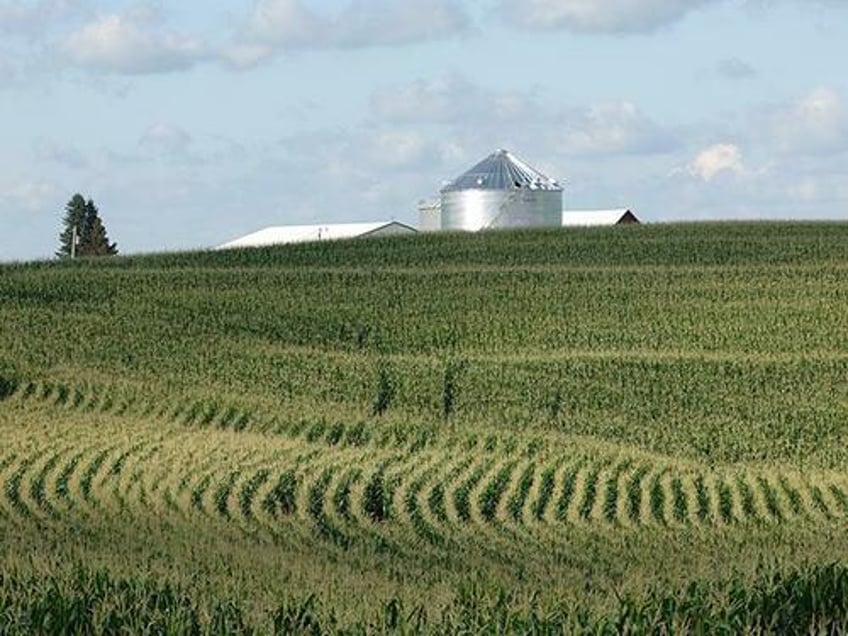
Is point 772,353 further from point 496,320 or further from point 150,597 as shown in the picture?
point 150,597

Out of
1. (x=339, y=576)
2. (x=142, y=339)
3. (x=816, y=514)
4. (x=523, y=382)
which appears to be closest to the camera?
(x=339, y=576)

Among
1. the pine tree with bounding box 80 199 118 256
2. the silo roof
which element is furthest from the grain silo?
the pine tree with bounding box 80 199 118 256

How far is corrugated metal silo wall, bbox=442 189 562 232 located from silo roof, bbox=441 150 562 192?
354 mm

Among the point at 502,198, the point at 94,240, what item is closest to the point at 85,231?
the point at 94,240

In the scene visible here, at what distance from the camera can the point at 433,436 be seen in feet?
132

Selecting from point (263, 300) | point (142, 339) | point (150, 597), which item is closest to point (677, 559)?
point (150, 597)

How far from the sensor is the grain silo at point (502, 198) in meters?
84.6

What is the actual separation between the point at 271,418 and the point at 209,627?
91.2 feet

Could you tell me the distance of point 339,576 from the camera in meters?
17.8

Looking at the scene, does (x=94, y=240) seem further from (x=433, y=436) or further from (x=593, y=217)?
(x=433, y=436)

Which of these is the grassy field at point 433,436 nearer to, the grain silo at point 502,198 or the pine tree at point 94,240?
the grain silo at point 502,198

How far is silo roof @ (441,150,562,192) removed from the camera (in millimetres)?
85438

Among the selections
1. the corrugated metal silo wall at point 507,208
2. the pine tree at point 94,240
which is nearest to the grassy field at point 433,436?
the corrugated metal silo wall at point 507,208

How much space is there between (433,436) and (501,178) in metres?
46.6
